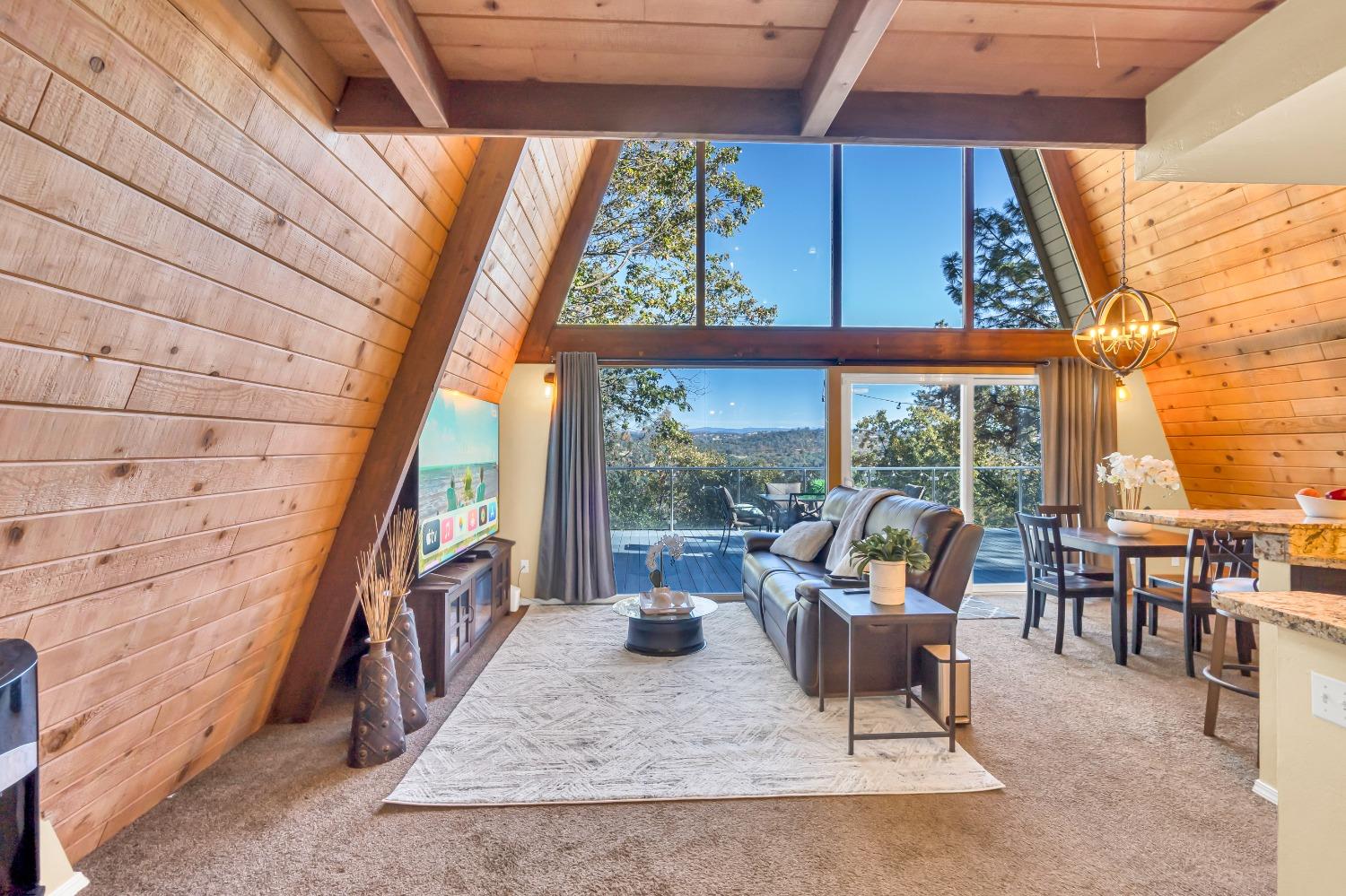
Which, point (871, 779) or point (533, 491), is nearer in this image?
point (871, 779)

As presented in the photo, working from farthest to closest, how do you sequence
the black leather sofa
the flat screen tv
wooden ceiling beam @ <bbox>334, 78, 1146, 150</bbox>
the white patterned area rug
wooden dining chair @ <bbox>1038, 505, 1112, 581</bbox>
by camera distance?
wooden dining chair @ <bbox>1038, 505, 1112, 581</bbox>, the flat screen tv, the black leather sofa, the white patterned area rug, wooden ceiling beam @ <bbox>334, 78, 1146, 150</bbox>

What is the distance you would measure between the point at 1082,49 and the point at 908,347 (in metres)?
3.69

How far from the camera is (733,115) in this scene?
1884mm

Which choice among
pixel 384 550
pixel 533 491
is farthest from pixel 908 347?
pixel 384 550

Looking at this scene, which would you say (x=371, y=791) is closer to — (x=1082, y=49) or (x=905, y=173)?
(x=1082, y=49)

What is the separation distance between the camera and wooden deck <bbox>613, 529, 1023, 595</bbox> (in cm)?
539

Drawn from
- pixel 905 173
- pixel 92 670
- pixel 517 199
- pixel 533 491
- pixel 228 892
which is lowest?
pixel 228 892

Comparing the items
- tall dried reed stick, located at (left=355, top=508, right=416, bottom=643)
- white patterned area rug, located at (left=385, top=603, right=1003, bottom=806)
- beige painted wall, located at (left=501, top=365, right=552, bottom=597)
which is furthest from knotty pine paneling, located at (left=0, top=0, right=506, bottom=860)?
beige painted wall, located at (left=501, top=365, right=552, bottom=597)

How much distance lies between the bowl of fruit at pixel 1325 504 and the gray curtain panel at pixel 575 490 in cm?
399

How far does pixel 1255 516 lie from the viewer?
2621 mm

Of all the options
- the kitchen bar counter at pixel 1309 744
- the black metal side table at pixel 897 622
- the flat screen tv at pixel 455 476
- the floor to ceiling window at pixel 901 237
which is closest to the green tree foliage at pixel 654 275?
the floor to ceiling window at pixel 901 237

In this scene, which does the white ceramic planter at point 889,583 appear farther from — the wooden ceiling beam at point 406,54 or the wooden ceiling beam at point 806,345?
the wooden ceiling beam at point 806,345

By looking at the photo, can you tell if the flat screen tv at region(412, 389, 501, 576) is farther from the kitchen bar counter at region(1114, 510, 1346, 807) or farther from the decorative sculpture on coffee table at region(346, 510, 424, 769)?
the kitchen bar counter at region(1114, 510, 1346, 807)

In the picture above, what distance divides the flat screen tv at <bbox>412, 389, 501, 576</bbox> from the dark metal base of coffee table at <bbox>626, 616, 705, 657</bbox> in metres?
1.19
